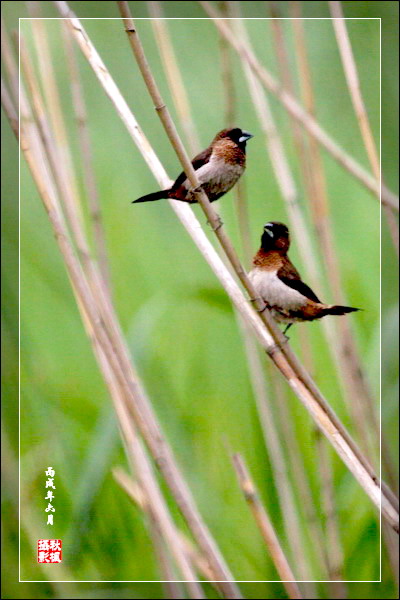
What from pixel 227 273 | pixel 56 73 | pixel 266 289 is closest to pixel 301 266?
pixel 266 289

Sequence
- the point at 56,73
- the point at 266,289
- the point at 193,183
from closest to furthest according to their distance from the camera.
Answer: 1. the point at 193,183
2. the point at 266,289
3. the point at 56,73

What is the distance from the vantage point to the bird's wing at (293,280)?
97 centimetres

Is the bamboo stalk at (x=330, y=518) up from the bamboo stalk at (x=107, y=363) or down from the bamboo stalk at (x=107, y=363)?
down

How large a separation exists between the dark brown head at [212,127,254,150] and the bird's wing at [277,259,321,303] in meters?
0.17

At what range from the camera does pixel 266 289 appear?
0.96 m

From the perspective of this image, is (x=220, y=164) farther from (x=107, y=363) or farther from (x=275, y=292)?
(x=107, y=363)

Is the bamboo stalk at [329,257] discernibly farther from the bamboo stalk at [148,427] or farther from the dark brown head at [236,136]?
the bamboo stalk at [148,427]

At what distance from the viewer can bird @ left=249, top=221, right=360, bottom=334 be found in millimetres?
958

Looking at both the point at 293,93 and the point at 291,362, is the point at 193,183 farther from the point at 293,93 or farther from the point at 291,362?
the point at 293,93

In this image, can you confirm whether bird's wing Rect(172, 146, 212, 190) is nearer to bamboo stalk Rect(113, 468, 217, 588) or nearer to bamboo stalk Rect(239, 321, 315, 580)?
bamboo stalk Rect(239, 321, 315, 580)

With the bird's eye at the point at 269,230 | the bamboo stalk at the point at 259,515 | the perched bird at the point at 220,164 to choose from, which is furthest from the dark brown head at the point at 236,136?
the bamboo stalk at the point at 259,515

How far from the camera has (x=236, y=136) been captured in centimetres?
99

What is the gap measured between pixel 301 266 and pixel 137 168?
0.90 feet

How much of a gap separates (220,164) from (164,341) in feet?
0.96
